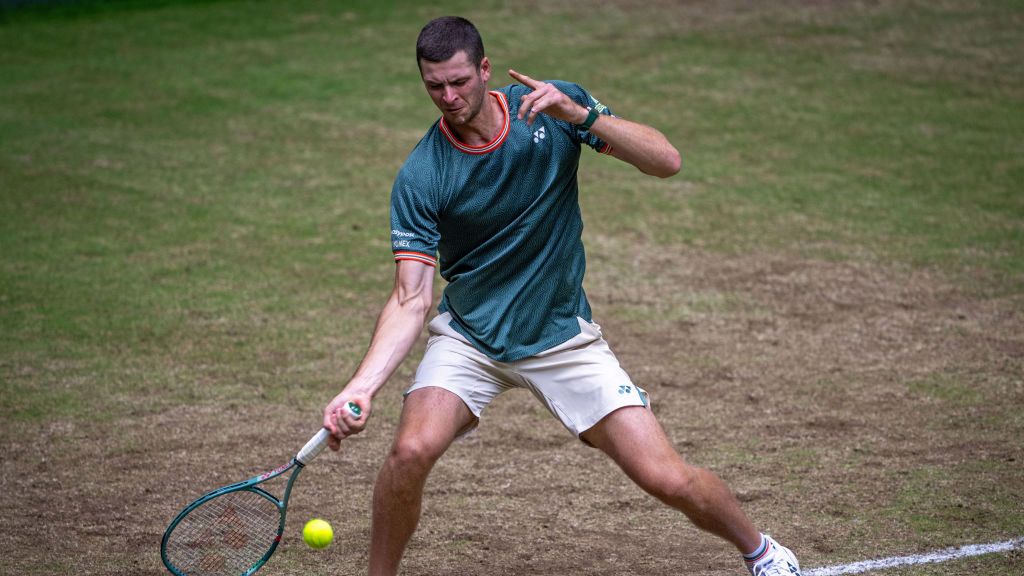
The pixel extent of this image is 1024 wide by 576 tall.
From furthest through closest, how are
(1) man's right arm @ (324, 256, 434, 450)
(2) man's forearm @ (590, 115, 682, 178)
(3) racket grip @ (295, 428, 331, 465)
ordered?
1. (2) man's forearm @ (590, 115, 682, 178)
2. (3) racket grip @ (295, 428, 331, 465)
3. (1) man's right arm @ (324, 256, 434, 450)

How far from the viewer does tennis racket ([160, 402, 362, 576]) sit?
5266 mm

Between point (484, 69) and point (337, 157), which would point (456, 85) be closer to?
point (484, 69)

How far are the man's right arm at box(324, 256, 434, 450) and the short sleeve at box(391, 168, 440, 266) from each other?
0.05 meters

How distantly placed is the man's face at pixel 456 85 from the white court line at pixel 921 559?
2.75 meters

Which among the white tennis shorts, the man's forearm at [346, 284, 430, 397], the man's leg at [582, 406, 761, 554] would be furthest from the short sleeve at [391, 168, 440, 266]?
the man's leg at [582, 406, 761, 554]

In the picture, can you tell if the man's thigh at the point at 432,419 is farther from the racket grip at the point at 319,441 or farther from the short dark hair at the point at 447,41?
the short dark hair at the point at 447,41

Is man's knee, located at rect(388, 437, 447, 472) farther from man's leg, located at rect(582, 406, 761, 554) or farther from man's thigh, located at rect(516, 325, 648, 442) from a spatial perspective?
man's leg, located at rect(582, 406, 761, 554)

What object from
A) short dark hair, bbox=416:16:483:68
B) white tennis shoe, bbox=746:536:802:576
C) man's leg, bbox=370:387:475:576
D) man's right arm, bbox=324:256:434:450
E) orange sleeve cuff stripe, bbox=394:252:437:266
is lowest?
white tennis shoe, bbox=746:536:802:576

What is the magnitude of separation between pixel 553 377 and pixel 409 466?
820 mm

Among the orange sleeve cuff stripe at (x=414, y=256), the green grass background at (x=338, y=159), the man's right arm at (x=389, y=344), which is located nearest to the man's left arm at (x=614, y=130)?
the orange sleeve cuff stripe at (x=414, y=256)

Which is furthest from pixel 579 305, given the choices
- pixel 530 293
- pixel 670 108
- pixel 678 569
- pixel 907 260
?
pixel 670 108

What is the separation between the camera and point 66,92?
15.6 m

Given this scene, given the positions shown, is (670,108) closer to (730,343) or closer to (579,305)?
(730,343)

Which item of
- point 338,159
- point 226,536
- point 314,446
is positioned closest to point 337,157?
point 338,159
